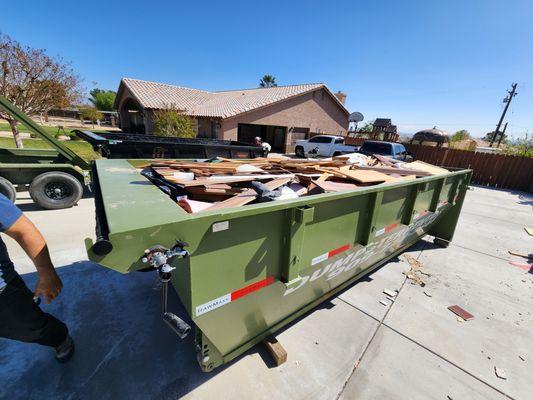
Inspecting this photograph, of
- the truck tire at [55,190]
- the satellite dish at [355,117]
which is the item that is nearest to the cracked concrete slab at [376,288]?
the truck tire at [55,190]

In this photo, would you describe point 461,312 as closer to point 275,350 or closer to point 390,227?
point 390,227

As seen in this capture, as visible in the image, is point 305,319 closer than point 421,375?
No

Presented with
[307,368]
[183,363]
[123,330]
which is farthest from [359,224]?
[123,330]

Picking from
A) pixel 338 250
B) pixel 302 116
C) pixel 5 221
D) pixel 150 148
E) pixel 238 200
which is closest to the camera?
pixel 5 221

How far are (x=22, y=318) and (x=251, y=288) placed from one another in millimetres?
1731

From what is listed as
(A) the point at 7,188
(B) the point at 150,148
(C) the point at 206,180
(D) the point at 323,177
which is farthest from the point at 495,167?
(A) the point at 7,188

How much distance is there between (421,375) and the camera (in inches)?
90.8

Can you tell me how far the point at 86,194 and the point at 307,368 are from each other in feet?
24.6

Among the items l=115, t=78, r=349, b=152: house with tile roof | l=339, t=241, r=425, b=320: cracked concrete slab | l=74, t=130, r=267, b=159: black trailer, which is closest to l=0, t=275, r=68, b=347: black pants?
l=339, t=241, r=425, b=320: cracked concrete slab

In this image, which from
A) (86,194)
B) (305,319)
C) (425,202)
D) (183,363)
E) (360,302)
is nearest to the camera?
(183,363)

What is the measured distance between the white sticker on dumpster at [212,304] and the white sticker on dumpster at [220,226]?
545mm

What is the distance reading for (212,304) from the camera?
5.50ft

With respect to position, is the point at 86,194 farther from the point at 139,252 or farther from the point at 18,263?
the point at 139,252

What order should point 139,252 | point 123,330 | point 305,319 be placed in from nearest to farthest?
point 139,252
point 123,330
point 305,319
